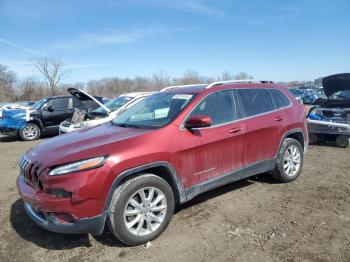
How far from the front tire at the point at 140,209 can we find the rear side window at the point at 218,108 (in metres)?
1.15

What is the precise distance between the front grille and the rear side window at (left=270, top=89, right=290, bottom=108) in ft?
12.9

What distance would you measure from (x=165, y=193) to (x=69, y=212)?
1117 mm

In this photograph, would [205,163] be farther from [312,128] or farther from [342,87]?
[342,87]

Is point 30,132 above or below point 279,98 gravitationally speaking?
below

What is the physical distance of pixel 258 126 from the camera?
16.5 feet

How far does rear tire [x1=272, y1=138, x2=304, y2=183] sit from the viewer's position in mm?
5531

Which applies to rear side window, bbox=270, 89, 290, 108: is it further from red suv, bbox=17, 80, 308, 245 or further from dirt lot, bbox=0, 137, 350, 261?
dirt lot, bbox=0, 137, 350, 261

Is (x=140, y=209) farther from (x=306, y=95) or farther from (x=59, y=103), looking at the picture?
(x=306, y=95)

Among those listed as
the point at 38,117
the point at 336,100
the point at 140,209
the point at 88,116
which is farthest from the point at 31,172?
the point at 38,117

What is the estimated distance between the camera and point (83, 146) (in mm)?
3727

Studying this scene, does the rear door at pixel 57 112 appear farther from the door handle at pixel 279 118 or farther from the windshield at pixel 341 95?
the door handle at pixel 279 118

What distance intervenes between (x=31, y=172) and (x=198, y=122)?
2041mm

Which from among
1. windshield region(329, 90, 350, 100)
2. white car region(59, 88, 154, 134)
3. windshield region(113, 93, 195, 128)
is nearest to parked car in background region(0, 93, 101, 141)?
white car region(59, 88, 154, 134)

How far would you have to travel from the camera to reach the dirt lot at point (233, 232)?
140 inches
